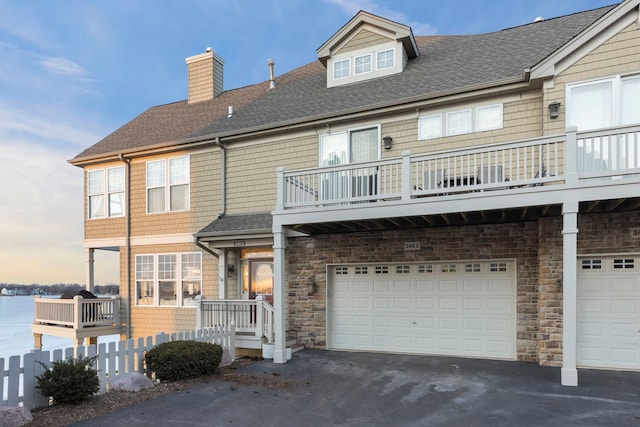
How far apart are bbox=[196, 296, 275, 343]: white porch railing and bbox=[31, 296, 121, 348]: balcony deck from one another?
12.8ft

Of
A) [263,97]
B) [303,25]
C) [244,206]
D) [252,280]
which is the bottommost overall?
[252,280]

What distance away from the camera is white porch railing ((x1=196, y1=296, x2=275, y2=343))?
9.38 m

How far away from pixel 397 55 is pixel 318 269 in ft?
21.2

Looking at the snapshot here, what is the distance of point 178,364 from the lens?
6871mm

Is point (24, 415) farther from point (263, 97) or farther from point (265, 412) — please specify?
point (263, 97)

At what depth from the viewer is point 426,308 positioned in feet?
30.0

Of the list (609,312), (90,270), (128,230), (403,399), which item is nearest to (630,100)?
(609,312)

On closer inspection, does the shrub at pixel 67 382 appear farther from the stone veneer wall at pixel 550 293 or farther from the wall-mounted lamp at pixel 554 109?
the wall-mounted lamp at pixel 554 109

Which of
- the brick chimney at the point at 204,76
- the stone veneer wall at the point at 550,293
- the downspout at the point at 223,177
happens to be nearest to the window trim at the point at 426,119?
the stone veneer wall at the point at 550,293

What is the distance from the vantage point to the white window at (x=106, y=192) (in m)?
13.2

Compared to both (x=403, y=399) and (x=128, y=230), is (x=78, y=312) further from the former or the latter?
(x=403, y=399)

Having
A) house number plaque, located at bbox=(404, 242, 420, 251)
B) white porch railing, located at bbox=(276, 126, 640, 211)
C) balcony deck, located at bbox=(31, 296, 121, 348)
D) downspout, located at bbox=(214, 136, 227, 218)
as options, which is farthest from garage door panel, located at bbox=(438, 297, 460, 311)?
balcony deck, located at bbox=(31, 296, 121, 348)

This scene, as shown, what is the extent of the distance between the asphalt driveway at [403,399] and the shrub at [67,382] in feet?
2.15

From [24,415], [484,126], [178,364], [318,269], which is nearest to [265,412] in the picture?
[178,364]
